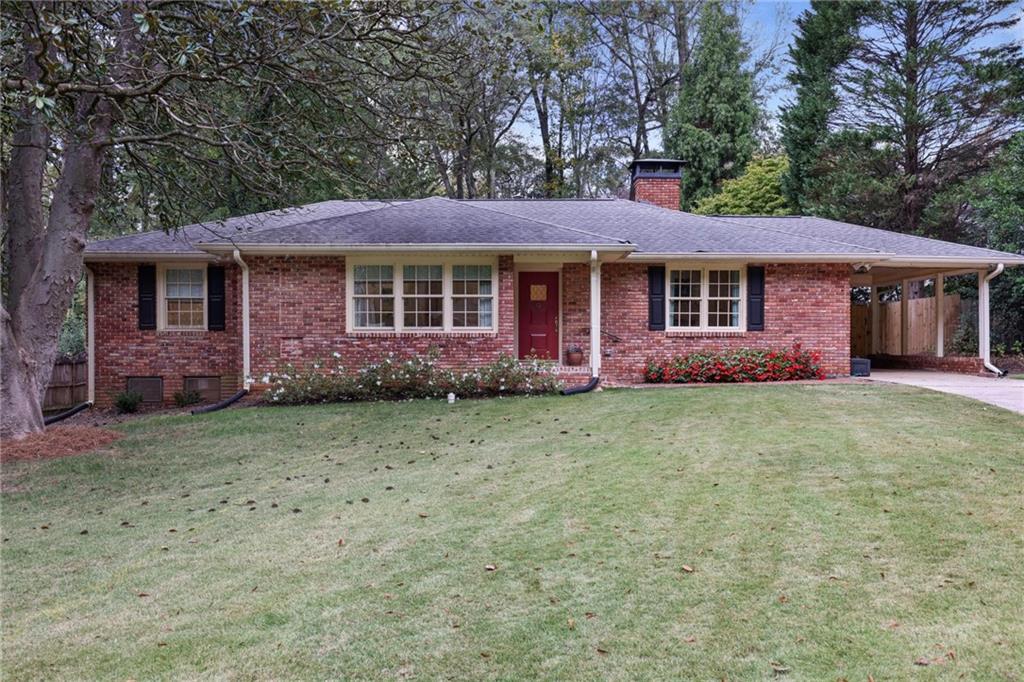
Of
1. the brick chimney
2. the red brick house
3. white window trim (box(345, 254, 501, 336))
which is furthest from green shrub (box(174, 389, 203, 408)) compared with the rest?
the brick chimney

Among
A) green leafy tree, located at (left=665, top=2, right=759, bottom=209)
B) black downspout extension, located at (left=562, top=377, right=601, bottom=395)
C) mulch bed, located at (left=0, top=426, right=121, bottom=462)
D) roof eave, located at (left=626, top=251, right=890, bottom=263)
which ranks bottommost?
mulch bed, located at (left=0, top=426, right=121, bottom=462)

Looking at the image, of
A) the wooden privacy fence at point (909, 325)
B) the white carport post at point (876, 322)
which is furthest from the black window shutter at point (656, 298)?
the white carport post at point (876, 322)

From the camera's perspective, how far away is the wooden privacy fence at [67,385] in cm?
1397

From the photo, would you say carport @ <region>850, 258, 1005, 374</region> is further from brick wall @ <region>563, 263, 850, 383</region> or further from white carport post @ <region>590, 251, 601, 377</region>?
white carport post @ <region>590, 251, 601, 377</region>

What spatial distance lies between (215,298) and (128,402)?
2600mm

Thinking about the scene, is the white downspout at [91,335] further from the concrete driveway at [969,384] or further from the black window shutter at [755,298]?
the concrete driveway at [969,384]

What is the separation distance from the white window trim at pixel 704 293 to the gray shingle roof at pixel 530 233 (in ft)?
1.30

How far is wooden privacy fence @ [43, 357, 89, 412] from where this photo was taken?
14.0 meters

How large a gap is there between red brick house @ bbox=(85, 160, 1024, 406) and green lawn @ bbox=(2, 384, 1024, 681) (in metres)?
4.86

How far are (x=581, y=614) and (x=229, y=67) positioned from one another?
6220 millimetres

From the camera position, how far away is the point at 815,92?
23641 mm

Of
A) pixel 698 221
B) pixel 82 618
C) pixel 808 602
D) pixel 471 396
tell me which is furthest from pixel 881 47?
pixel 82 618

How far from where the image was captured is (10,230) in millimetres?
10883

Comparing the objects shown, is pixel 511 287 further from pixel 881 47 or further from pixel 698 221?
pixel 881 47
